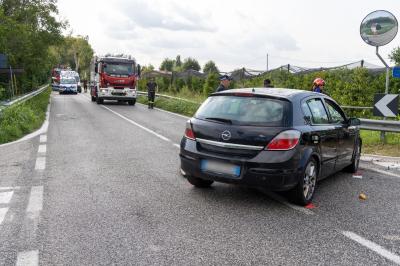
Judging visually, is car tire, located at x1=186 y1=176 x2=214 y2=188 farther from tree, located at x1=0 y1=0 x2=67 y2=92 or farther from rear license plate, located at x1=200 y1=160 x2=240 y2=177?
tree, located at x1=0 y1=0 x2=67 y2=92

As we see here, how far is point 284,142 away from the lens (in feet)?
17.4

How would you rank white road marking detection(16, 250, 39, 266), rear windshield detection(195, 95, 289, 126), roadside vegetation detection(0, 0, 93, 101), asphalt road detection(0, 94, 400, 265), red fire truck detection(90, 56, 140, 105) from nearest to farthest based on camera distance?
white road marking detection(16, 250, 39, 266), asphalt road detection(0, 94, 400, 265), rear windshield detection(195, 95, 289, 126), roadside vegetation detection(0, 0, 93, 101), red fire truck detection(90, 56, 140, 105)

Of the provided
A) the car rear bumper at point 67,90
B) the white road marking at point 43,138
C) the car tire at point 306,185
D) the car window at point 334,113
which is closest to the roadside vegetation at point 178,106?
the white road marking at point 43,138

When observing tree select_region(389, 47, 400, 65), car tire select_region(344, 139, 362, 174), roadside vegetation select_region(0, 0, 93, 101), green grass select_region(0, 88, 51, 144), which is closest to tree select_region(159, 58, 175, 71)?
roadside vegetation select_region(0, 0, 93, 101)

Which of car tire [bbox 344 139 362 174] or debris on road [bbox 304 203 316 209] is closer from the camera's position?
debris on road [bbox 304 203 316 209]

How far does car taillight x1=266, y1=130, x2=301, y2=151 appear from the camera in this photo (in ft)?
17.4

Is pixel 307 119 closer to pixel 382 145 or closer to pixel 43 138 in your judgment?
pixel 382 145

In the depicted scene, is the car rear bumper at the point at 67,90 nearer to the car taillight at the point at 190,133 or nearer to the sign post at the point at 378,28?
the sign post at the point at 378,28

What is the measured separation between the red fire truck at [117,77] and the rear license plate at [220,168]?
22.1 meters

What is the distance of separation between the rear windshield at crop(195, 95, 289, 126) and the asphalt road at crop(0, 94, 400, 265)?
108 centimetres

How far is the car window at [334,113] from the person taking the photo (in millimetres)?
6846

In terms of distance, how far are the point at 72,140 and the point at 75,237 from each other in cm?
728

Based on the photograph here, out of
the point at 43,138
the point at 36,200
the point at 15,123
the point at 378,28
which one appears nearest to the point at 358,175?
the point at 378,28

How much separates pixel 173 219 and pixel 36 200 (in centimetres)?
193
